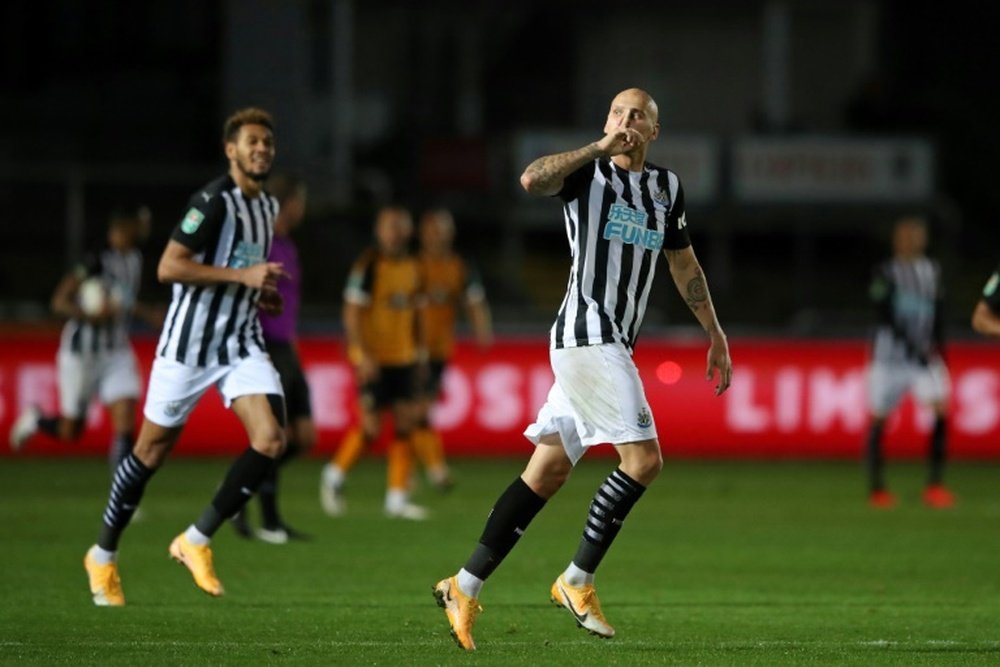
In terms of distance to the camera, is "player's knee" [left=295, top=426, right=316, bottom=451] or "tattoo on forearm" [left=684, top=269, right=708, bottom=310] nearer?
"tattoo on forearm" [left=684, top=269, right=708, bottom=310]

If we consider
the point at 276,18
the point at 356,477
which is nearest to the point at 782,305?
the point at 356,477

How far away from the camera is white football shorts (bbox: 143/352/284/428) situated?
9.02 m

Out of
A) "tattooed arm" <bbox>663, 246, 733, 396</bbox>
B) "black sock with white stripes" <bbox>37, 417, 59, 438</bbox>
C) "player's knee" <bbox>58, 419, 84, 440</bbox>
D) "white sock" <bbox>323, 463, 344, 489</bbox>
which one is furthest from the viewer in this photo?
"white sock" <bbox>323, 463, 344, 489</bbox>

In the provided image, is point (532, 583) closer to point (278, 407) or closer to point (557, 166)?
point (278, 407)

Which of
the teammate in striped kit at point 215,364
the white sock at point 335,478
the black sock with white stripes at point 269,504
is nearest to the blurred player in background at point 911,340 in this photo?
the white sock at point 335,478

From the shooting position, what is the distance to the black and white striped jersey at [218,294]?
29.5 ft

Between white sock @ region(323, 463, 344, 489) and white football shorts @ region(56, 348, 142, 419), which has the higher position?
white football shorts @ region(56, 348, 142, 419)

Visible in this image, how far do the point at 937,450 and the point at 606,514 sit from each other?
27.2 ft

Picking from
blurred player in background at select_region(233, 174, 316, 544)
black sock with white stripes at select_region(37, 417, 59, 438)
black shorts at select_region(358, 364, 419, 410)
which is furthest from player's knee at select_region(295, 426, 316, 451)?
black sock with white stripes at select_region(37, 417, 59, 438)

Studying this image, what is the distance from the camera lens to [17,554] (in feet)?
36.8

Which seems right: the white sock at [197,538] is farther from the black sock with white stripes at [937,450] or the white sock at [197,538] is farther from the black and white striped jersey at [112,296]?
the black sock with white stripes at [937,450]

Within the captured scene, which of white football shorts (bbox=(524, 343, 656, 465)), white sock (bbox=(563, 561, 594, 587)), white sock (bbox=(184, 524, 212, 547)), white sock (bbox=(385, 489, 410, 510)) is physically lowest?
white sock (bbox=(385, 489, 410, 510))

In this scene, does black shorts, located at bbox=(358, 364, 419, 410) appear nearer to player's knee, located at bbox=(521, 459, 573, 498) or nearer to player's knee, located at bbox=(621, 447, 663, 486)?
player's knee, located at bbox=(521, 459, 573, 498)

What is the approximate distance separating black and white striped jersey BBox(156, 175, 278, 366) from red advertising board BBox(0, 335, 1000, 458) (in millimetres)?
10103
